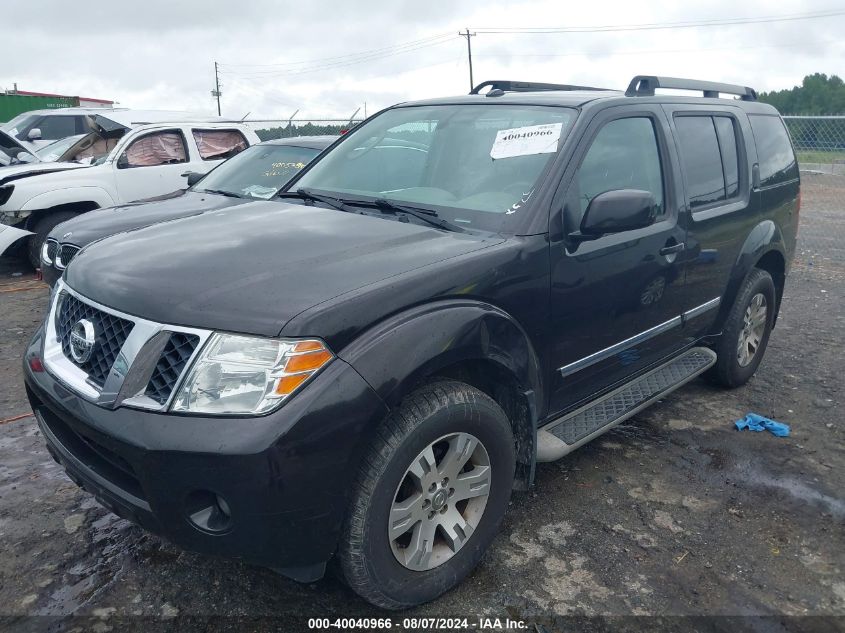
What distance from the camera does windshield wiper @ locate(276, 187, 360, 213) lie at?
3.21m

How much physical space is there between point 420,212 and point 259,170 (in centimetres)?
436

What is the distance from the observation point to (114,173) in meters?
Answer: 8.22

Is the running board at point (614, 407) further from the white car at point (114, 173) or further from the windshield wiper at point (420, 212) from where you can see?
the white car at point (114, 173)

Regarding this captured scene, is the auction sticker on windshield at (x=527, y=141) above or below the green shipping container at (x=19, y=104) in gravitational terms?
above

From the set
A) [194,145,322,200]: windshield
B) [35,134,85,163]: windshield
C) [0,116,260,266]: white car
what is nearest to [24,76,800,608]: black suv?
[194,145,322,200]: windshield

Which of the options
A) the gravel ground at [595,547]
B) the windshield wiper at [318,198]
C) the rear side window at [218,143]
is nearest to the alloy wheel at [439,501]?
the gravel ground at [595,547]

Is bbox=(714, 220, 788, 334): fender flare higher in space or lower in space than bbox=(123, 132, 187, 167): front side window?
lower

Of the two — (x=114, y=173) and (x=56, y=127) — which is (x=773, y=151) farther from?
(x=56, y=127)

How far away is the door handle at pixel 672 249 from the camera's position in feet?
11.2

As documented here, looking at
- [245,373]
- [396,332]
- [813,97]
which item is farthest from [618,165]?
[813,97]

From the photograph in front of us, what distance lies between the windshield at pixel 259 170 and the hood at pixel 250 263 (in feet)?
12.1

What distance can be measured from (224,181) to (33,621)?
4.98 meters

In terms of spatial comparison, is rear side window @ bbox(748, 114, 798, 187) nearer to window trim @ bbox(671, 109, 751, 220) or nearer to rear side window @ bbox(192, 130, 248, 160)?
window trim @ bbox(671, 109, 751, 220)

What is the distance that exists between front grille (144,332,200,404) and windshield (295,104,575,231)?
1.25 m
